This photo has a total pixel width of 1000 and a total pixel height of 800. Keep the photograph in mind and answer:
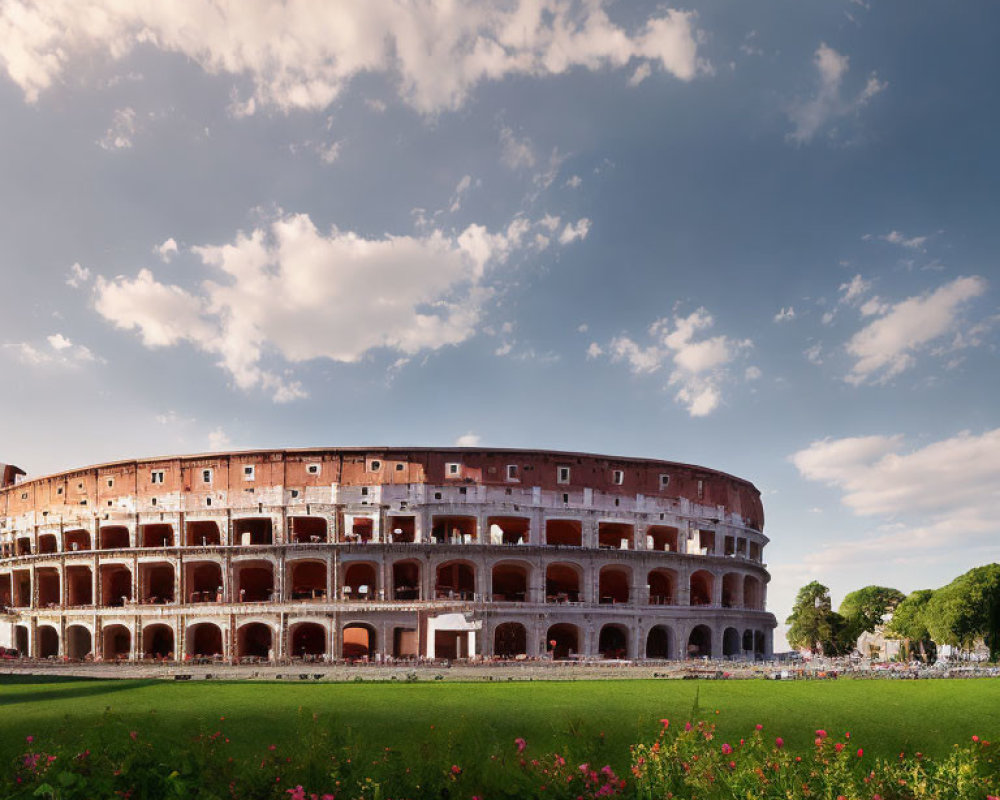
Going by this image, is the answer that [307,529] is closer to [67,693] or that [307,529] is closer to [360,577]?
[360,577]

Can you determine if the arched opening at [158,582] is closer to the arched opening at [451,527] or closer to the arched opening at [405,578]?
the arched opening at [405,578]

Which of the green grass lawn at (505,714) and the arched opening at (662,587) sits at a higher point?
the green grass lawn at (505,714)

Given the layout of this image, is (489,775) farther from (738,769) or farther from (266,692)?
(266,692)

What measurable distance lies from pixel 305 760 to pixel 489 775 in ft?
7.43

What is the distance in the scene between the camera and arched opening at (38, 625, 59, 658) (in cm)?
6438

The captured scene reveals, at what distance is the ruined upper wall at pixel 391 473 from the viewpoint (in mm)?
57219

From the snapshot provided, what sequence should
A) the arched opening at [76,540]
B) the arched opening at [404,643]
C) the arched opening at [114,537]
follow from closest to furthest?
the arched opening at [404,643] < the arched opening at [114,537] < the arched opening at [76,540]

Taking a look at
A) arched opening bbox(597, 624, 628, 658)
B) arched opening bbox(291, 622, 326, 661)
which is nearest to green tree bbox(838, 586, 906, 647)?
arched opening bbox(597, 624, 628, 658)

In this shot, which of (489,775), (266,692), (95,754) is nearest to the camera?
(489,775)

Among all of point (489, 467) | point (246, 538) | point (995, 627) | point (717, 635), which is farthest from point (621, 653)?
point (995, 627)

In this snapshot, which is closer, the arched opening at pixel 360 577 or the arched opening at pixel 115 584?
the arched opening at pixel 360 577

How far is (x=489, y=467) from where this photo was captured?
57406 millimetres

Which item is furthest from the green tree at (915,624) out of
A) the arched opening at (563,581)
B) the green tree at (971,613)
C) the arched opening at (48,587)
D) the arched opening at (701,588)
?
the arched opening at (48,587)

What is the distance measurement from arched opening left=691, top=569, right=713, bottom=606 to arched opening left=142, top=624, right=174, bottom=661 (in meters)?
37.6
